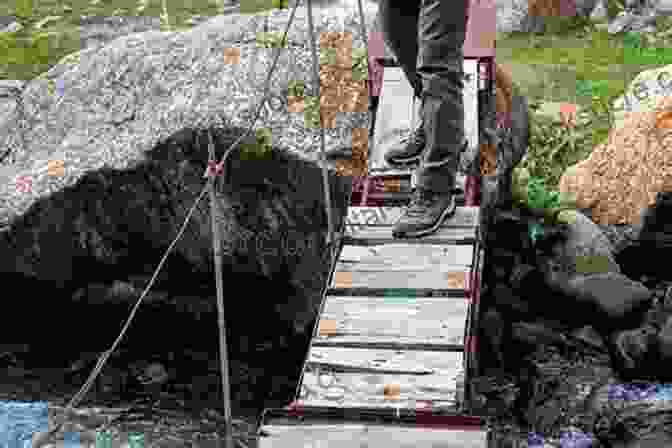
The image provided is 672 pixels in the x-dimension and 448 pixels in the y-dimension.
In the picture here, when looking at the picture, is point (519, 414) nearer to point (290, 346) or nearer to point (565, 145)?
point (290, 346)

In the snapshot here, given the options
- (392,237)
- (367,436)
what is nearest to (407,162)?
(392,237)

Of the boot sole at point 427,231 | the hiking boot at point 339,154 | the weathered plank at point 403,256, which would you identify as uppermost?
the boot sole at point 427,231

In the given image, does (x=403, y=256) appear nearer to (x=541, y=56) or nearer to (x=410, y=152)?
(x=410, y=152)

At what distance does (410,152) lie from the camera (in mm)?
6180

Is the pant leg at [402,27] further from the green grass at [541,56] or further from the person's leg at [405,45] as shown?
the green grass at [541,56]

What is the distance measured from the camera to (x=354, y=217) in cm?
585

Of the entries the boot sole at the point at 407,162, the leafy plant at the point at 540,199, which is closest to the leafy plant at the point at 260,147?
the boot sole at the point at 407,162

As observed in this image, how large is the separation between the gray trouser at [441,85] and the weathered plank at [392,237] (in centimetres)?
23

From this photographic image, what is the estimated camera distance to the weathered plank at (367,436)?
13.4 feet

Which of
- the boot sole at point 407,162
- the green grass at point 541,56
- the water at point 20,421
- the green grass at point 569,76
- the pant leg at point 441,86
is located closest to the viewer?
the pant leg at point 441,86

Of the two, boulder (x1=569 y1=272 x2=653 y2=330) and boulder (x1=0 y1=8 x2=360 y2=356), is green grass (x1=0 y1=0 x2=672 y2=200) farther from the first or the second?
boulder (x1=0 y1=8 x2=360 y2=356)

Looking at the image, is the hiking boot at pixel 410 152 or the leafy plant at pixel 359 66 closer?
the hiking boot at pixel 410 152

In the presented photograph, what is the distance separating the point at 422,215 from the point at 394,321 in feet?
2.66

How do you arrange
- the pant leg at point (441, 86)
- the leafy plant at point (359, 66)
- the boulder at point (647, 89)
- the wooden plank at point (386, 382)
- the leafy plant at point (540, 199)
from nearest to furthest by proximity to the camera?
1. the wooden plank at point (386, 382)
2. the pant leg at point (441, 86)
3. the leafy plant at point (359, 66)
4. the leafy plant at point (540, 199)
5. the boulder at point (647, 89)
